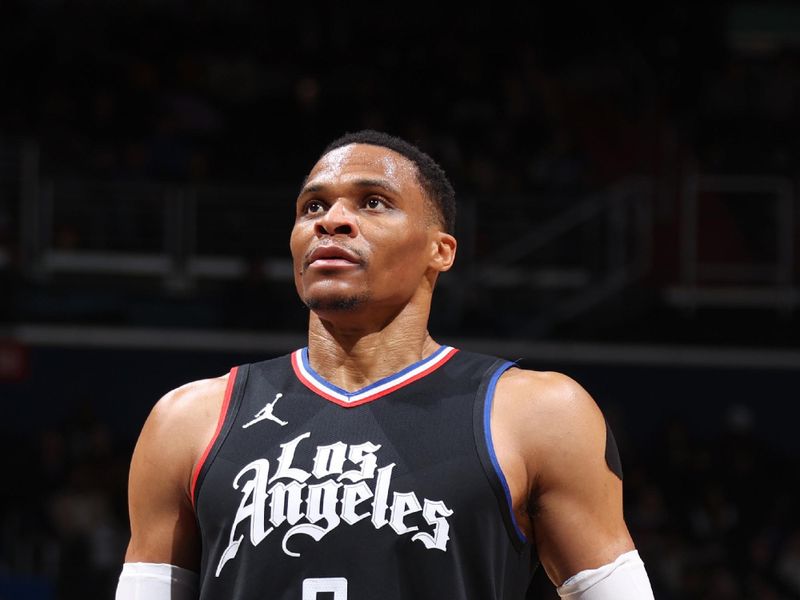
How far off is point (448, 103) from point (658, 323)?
243 cm

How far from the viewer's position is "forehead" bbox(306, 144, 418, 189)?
2727mm

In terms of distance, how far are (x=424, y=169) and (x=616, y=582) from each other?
885mm

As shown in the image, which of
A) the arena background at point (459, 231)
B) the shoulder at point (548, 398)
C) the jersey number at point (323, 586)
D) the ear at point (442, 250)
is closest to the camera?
the jersey number at point (323, 586)

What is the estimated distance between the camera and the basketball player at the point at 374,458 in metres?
2.47

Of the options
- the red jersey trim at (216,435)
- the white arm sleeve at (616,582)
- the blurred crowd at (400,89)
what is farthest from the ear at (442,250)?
the blurred crowd at (400,89)

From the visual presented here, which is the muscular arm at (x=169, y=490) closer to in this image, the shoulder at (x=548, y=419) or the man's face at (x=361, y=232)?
the man's face at (x=361, y=232)

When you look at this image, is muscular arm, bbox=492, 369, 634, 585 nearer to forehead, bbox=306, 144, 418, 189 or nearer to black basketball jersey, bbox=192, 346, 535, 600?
black basketball jersey, bbox=192, 346, 535, 600

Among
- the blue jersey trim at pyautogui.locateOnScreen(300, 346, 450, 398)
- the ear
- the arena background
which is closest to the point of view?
the blue jersey trim at pyautogui.locateOnScreen(300, 346, 450, 398)

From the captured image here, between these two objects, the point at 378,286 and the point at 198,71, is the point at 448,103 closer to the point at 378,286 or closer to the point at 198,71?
the point at 198,71

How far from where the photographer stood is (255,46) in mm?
11453

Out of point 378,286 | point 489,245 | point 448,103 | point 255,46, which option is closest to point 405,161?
point 378,286

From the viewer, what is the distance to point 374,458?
8.34 ft

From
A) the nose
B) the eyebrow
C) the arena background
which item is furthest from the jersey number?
the arena background

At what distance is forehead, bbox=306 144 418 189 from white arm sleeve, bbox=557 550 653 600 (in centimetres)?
81
